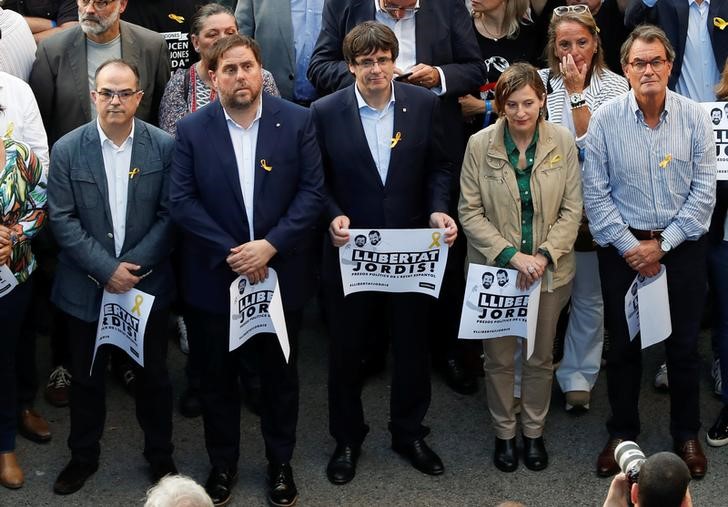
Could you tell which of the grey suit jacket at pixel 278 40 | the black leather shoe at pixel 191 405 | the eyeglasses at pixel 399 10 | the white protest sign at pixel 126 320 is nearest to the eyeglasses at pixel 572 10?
the eyeglasses at pixel 399 10

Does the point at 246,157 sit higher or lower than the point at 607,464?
higher

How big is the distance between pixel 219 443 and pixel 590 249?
2.54m

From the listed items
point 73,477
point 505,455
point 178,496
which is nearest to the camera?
point 178,496

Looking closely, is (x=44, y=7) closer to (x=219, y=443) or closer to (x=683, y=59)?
(x=219, y=443)

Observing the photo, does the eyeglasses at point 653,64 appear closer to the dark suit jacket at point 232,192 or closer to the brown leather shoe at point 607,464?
the dark suit jacket at point 232,192

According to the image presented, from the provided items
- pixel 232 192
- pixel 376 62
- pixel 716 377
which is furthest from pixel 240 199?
pixel 716 377

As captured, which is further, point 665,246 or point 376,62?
point 665,246

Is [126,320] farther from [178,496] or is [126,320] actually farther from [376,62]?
[178,496]

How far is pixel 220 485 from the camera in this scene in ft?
21.9

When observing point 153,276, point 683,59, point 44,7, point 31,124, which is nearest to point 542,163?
point 683,59

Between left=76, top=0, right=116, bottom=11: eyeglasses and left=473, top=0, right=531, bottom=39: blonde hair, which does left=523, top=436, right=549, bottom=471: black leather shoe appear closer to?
left=473, top=0, right=531, bottom=39: blonde hair

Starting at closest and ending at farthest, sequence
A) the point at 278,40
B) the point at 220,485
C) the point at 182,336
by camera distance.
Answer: the point at 220,485, the point at 278,40, the point at 182,336

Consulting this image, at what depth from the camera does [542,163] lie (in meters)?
6.62

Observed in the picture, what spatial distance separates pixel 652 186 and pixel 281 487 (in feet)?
8.82
